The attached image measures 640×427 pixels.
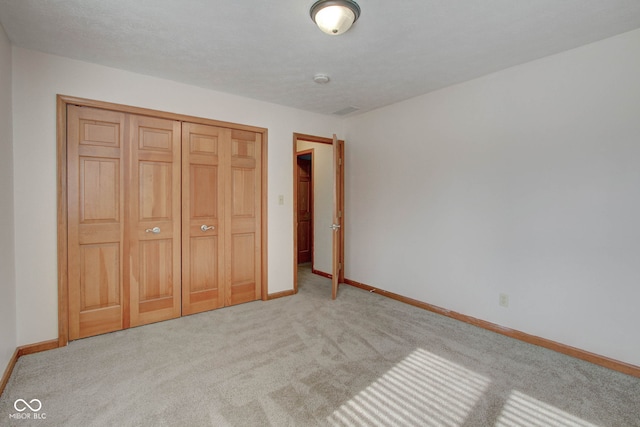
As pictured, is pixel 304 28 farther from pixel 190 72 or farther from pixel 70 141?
pixel 70 141

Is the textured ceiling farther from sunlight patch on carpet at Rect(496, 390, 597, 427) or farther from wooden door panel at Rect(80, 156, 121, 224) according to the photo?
sunlight patch on carpet at Rect(496, 390, 597, 427)

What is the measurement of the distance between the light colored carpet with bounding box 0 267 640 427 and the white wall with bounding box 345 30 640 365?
1.37ft

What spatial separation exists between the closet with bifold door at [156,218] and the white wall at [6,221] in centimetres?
36

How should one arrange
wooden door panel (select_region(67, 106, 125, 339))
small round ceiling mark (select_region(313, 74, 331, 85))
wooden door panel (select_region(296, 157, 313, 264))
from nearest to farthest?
wooden door panel (select_region(67, 106, 125, 339)) → small round ceiling mark (select_region(313, 74, 331, 85)) → wooden door panel (select_region(296, 157, 313, 264))

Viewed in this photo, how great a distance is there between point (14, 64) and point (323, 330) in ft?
11.2

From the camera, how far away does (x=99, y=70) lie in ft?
9.00

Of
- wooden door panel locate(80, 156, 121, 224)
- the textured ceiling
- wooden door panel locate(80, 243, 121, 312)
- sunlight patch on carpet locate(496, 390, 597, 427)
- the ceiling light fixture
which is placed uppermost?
the textured ceiling

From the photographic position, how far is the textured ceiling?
193 cm

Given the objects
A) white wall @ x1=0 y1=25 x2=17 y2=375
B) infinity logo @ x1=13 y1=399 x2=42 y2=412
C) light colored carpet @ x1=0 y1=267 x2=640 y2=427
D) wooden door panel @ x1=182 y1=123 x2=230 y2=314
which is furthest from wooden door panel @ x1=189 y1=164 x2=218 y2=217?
infinity logo @ x1=13 y1=399 x2=42 y2=412

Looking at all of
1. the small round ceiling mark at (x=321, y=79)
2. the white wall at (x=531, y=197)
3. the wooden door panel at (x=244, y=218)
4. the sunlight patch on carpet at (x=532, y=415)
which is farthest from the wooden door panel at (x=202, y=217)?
the sunlight patch on carpet at (x=532, y=415)

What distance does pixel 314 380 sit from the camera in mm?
2148

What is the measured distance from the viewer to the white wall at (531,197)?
2.29 m

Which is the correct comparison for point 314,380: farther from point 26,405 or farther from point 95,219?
point 95,219

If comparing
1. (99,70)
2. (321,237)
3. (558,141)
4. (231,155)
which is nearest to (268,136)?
(231,155)
